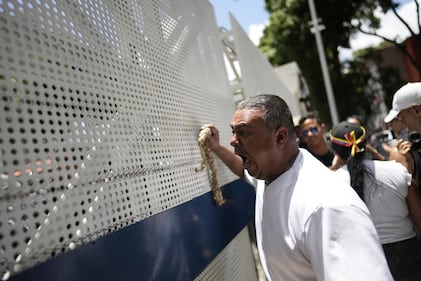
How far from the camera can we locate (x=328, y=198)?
52.6 inches

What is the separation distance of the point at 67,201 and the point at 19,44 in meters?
0.55

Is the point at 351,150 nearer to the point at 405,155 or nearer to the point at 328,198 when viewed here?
the point at 405,155

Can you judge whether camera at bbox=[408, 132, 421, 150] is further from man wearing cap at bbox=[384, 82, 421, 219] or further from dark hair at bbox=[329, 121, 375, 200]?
dark hair at bbox=[329, 121, 375, 200]

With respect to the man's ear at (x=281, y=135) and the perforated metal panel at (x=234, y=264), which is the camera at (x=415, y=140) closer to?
the man's ear at (x=281, y=135)

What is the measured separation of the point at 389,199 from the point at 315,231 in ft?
4.27

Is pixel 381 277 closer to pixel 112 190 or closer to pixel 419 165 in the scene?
pixel 112 190

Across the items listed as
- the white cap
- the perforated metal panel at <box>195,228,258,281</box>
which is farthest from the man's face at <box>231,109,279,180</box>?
the white cap

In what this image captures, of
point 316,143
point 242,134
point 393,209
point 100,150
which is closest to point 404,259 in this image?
point 393,209

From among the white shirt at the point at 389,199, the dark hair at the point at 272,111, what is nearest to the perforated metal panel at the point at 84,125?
the dark hair at the point at 272,111

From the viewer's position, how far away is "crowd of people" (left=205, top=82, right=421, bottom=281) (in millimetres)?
1264

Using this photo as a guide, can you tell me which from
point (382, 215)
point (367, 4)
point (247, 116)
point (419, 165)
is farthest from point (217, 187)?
point (367, 4)

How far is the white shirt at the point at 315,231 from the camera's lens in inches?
48.5

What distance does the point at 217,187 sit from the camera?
101 inches

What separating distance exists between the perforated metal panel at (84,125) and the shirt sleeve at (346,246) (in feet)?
2.53
